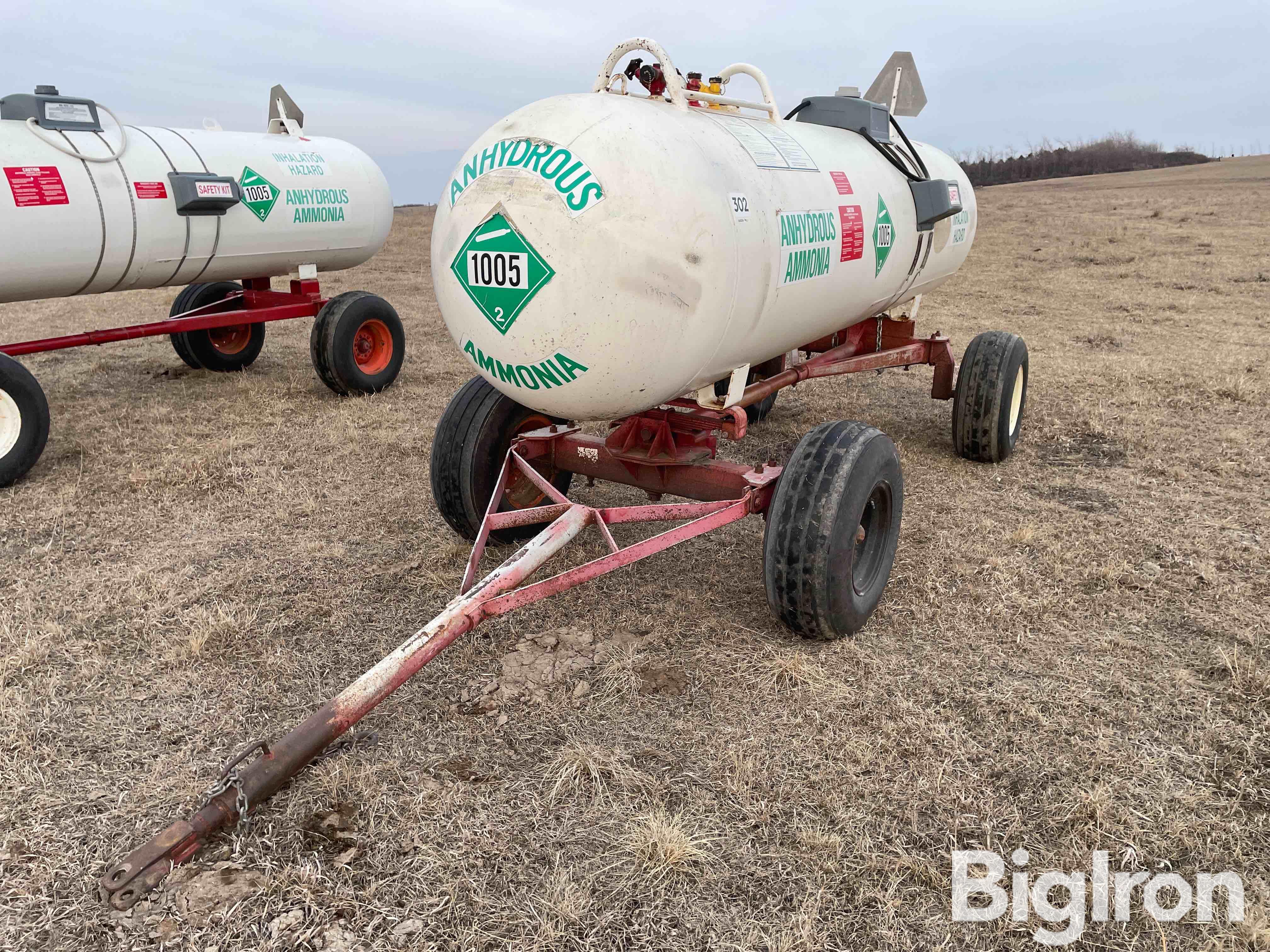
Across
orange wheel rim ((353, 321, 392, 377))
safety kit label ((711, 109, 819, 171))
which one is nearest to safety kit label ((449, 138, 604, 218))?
safety kit label ((711, 109, 819, 171))

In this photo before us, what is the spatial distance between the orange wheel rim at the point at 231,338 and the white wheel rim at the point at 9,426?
3.21 meters

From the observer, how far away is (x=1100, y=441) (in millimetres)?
6113

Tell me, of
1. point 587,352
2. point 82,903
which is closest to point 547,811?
point 82,903

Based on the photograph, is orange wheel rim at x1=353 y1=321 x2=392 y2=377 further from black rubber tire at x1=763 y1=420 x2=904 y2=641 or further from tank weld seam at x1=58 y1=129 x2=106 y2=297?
black rubber tire at x1=763 y1=420 x2=904 y2=641

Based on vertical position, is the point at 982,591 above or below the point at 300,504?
below

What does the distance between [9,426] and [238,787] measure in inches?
157

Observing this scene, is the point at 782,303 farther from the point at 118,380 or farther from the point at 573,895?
the point at 118,380

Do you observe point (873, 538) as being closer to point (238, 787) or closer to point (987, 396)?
point (987, 396)

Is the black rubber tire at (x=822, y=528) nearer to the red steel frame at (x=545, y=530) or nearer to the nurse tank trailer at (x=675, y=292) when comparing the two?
the nurse tank trailer at (x=675, y=292)

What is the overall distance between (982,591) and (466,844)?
2.63m

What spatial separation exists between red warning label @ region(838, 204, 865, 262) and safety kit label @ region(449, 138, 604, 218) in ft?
4.77

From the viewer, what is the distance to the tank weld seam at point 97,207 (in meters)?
5.69

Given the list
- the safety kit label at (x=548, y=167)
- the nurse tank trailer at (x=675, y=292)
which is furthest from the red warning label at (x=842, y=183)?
the safety kit label at (x=548, y=167)

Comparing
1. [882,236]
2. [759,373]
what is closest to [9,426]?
[759,373]
